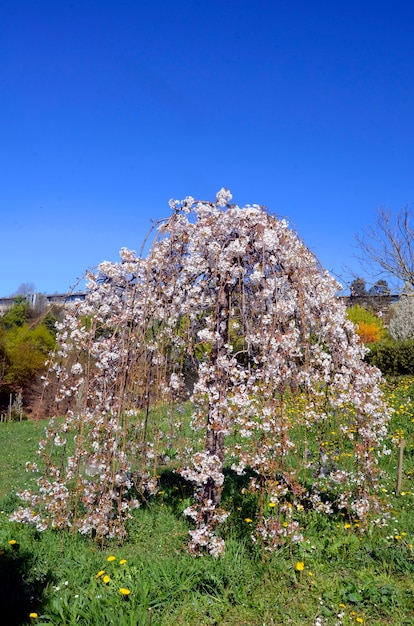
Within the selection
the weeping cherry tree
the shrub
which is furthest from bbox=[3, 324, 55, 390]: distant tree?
the weeping cherry tree

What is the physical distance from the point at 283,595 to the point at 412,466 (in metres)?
2.96

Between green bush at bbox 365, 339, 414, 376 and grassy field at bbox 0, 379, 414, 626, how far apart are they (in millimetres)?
7940

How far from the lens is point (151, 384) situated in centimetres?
336

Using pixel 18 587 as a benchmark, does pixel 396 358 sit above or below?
above

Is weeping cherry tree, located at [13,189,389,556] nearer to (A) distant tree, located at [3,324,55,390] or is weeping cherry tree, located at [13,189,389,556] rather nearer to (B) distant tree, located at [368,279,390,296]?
(B) distant tree, located at [368,279,390,296]

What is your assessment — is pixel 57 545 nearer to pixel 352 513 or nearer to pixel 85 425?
pixel 85 425

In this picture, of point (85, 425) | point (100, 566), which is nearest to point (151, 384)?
point (85, 425)

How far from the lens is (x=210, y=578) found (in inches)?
115

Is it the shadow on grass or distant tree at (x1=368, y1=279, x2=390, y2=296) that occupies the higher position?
distant tree at (x1=368, y1=279, x2=390, y2=296)

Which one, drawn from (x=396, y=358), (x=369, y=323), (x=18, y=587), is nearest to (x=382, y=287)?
(x=369, y=323)

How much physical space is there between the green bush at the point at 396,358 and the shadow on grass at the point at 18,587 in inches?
377

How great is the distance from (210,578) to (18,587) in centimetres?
114

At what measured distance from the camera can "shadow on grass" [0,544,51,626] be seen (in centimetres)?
269

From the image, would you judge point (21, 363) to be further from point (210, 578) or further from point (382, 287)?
point (210, 578)
